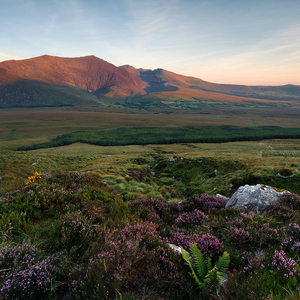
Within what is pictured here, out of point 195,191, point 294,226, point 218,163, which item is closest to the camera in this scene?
point 294,226

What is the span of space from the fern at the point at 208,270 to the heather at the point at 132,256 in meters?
0.07

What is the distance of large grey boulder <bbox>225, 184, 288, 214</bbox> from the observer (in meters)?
7.55

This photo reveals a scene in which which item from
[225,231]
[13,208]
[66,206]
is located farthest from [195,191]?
[13,208]

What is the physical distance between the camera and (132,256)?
12.0 feet

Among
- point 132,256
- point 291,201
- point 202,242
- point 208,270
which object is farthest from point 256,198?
point 132,256

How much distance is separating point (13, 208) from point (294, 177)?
58.4 feet

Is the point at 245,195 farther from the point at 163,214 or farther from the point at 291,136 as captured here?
the point at 291,136

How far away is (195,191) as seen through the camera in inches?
632

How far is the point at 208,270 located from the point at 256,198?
571cm

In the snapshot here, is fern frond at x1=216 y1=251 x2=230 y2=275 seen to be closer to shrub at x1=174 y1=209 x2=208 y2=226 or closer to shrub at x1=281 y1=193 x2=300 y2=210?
shrub at x1=174 y1=209 x2=208 y2=226

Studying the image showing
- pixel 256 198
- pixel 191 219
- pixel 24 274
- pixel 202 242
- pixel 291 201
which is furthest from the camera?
pixel 256 198

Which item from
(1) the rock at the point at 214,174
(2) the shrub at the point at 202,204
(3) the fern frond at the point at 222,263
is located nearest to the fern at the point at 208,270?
(3) the fern frond at the point at 222,263

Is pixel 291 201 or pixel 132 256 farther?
pixel 291 201

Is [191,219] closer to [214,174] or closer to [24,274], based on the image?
[24,274]
